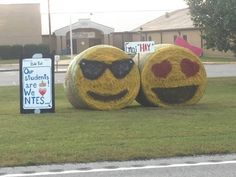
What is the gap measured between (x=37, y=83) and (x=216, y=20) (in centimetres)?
1122

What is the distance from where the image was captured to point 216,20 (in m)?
23.6

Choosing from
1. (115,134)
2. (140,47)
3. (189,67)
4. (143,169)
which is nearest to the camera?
(143,169)

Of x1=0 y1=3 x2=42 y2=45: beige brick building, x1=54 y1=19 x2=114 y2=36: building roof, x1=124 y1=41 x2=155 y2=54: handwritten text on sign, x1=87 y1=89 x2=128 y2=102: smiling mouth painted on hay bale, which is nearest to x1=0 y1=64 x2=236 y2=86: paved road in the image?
x1=124 y1=41 x2=155 y2=54: handwritten text on sign

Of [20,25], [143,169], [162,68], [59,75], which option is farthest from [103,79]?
[20,25]

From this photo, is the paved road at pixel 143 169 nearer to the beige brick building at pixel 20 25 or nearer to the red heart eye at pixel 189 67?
the red heart eye at pixel 189 67

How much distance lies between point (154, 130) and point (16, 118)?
371 centimetres

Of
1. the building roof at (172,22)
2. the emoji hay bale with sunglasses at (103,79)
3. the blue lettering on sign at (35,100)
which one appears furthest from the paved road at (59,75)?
the building roof at (172,22)

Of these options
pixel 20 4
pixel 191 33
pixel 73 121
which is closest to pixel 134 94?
pixel 73 121

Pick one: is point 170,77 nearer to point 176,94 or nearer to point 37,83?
point 176,94

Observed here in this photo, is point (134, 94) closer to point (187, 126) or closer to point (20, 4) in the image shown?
point (187, 126)

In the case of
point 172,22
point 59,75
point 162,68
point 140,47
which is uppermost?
point 172,22

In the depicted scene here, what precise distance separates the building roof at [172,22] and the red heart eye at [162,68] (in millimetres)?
43033

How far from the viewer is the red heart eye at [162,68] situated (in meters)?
15.4

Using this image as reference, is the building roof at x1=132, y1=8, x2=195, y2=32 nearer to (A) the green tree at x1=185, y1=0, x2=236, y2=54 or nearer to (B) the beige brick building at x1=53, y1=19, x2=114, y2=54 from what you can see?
(B) the beige brick building at x1=53, y1=19, x2=114, y2=54
